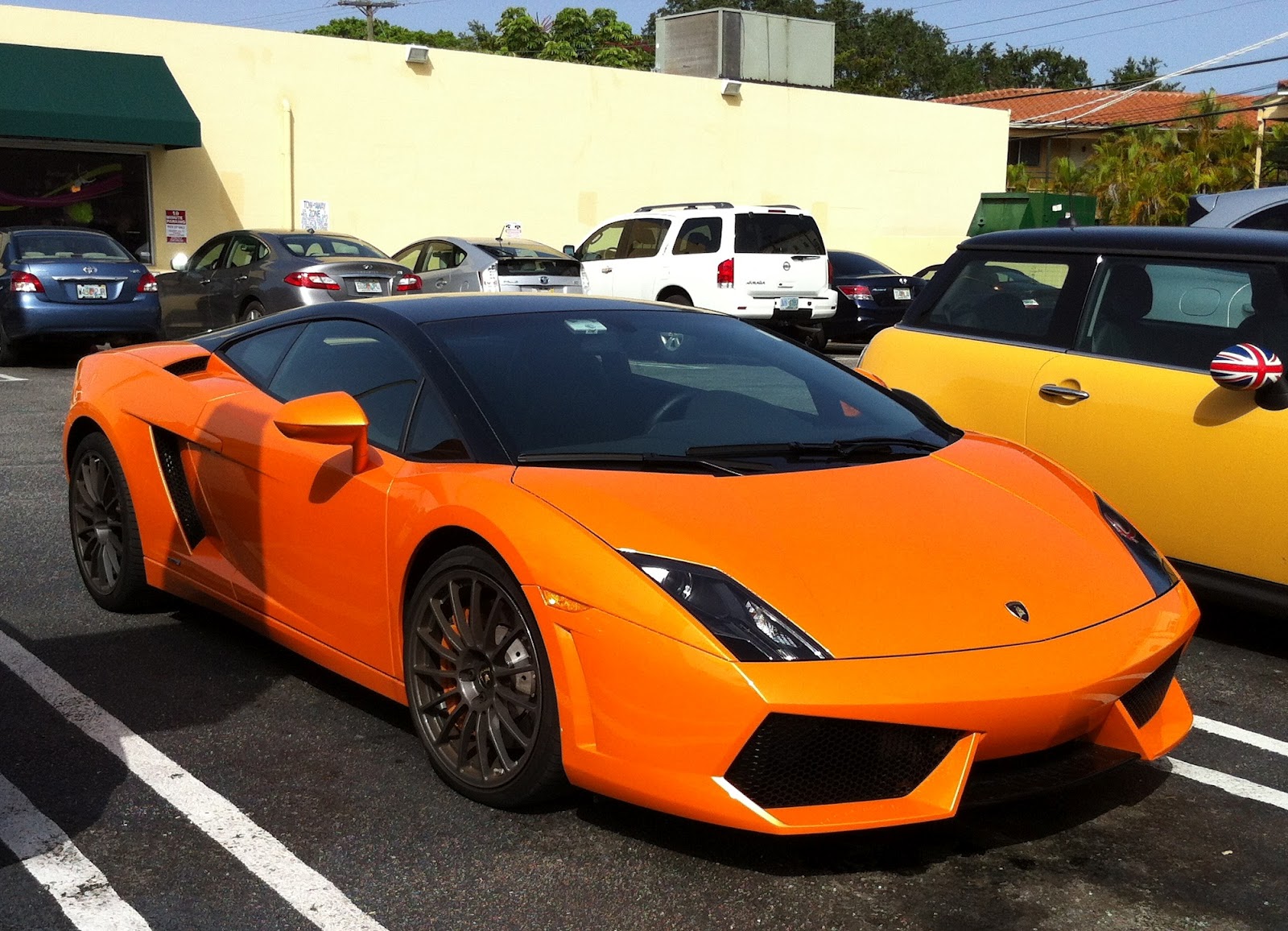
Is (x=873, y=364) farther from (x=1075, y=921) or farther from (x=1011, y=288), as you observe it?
(x=1075, y=921)

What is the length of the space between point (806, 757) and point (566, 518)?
2.70 ft

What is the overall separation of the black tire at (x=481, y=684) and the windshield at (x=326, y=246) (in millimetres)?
13306

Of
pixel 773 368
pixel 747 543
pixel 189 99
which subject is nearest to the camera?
pixel 747 543

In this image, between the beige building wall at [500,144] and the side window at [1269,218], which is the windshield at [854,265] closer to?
the beige building wall at [500,144]

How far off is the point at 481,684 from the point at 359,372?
1283 millimetres

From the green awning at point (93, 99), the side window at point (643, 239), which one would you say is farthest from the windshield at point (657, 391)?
the green awning at point (93, 99)

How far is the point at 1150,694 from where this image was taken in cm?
359

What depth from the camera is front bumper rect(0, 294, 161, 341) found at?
1552 centimetres

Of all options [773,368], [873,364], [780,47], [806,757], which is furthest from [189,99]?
[806,757]

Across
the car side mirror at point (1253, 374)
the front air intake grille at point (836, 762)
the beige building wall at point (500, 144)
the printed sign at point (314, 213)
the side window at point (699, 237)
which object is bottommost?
the front air intake grille at point (836, 762)

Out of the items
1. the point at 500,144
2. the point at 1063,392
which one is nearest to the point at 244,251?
the point at 500,144

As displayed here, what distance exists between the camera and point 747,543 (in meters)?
3.45

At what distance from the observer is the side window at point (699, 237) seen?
18734 millimetres

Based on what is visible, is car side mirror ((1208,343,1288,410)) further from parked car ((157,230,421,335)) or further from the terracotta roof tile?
the terracotta roof tile
